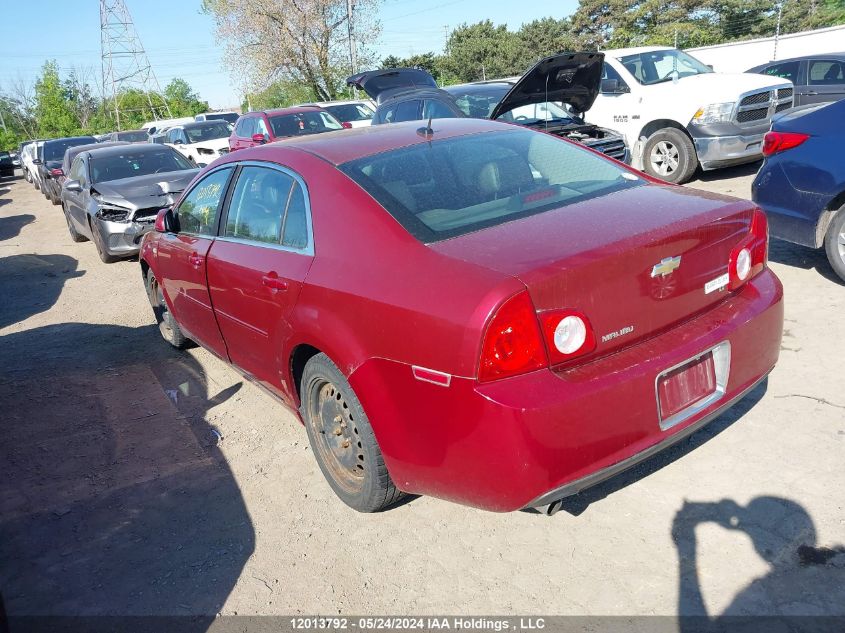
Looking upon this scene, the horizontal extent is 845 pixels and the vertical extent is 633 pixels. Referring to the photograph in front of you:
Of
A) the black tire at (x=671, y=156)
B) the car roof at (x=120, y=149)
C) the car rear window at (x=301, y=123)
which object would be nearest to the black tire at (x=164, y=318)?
the car roof at (x=120, y=149)

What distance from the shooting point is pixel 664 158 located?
9.64 metres

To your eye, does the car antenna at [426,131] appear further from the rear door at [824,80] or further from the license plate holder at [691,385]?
the rear door at [824,80]

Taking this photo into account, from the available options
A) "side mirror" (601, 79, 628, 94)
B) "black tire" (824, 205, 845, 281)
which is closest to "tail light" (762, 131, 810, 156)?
"black tire" (824, 205, 845, 281)

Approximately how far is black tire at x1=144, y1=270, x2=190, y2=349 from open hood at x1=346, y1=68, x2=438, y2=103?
7.03 m

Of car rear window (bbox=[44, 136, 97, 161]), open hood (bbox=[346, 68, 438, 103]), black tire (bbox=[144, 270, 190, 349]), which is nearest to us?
black tire (bbox=[144, 270, 190, 349])

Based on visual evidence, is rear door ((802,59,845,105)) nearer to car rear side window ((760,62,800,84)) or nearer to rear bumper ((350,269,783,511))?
car rear side window ((760,62,800,84))

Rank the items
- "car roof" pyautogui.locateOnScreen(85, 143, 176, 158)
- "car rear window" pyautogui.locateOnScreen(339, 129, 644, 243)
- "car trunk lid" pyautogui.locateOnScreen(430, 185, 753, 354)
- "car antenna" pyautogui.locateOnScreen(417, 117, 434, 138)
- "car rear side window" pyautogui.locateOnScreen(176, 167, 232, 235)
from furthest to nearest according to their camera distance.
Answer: "car roof" pyautogui.locateOnScreen(85, 143, 176, 158), "car rear side window" pyautogui.locateOnScreen(176, 167, 232, 235), "car antenna" pyautogui.locateOnScreen(417, 117, 434, 138), "car rear window" pyautogui.locateOnScreen(339, 129, 644, 243), "car trunk lid" pyautogui.locateOnScreen(430, 185, 753, 354)

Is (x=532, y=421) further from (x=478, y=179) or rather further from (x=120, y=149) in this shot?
(x=120, y=149)

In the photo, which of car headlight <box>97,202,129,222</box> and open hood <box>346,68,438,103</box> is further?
open hood <box>346,68,438,103</box>

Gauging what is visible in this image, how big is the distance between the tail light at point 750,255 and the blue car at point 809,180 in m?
2.32

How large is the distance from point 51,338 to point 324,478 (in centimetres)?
431

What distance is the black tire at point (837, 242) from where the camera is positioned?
5031 millimetres

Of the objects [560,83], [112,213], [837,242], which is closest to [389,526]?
[837,242]

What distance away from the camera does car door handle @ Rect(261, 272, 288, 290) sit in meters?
3.29
